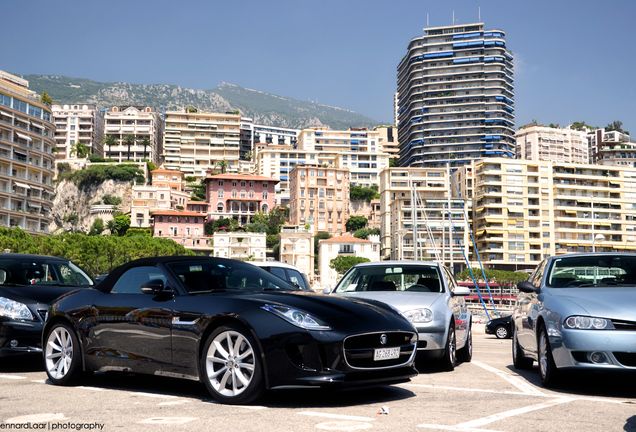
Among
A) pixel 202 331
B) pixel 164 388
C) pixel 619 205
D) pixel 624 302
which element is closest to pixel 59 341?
pixel 164 388

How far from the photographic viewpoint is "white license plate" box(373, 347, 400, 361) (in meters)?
6.43

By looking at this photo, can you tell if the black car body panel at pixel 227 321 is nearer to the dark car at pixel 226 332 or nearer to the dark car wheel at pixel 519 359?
the dark car at pixel 226 332

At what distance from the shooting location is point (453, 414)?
6012mm

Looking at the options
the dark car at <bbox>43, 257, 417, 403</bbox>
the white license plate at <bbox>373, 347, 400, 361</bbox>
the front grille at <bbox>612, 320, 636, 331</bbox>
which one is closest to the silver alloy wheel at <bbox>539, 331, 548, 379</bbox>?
the front grille at <bbox>612, 320, 636, 331</bbox>

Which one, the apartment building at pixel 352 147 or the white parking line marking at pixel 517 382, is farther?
the apartment building at pixel 352 147

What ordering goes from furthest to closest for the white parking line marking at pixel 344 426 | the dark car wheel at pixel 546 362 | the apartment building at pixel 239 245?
the apartment building at pixel 239 245 < the dark car wheel at pixel 546 362 < the white parking line marking at pixel 344 426

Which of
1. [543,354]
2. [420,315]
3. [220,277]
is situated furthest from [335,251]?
[220,277]

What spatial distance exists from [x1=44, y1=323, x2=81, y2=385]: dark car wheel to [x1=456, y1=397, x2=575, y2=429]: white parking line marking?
14.0 feet

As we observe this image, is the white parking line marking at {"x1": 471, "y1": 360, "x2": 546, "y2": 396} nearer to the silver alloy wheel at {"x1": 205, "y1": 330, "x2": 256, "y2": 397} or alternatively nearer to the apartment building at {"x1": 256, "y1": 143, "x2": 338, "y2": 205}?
the silver alloy wheel at {"x1": 205, "y1": 330, "x2": 256, "y2": 397}

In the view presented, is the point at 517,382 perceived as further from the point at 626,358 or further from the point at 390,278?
the point at 390,278

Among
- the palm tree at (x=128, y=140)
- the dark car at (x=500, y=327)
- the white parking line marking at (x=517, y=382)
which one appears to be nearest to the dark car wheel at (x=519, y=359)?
the white parking line marking at (x=517, y=382)

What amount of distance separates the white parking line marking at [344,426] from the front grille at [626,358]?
9.75ft

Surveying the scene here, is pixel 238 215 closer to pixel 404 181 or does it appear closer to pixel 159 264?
pixel 404 181

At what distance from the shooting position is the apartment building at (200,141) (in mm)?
190750
